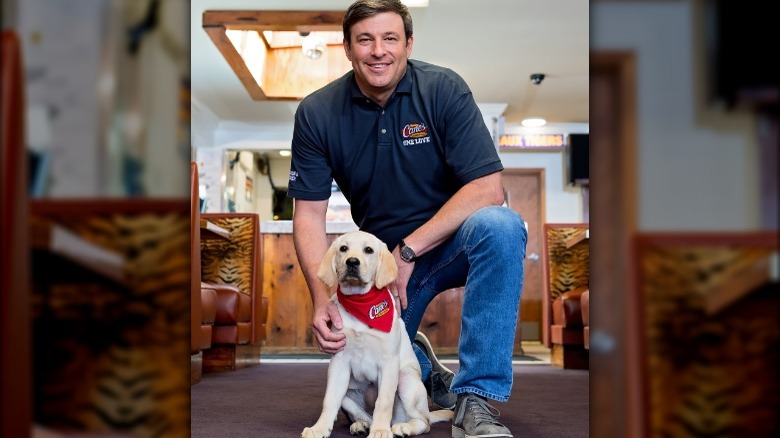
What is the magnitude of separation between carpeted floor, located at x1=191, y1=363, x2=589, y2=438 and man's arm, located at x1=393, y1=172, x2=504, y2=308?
1.24ft

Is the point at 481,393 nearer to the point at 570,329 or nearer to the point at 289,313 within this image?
the point at 570,329

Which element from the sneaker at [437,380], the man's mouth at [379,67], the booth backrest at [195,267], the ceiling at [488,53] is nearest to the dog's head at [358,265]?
A: the man's mouth at [379,67]

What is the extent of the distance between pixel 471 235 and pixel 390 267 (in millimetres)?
198

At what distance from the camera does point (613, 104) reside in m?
0.30

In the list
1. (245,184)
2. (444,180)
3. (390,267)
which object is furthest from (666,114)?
(245,184)

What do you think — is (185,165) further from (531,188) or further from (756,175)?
(531,188)

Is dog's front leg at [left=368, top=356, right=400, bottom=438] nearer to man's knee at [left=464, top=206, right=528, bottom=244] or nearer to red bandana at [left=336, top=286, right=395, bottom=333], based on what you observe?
red bandana at [left=336, top=286, right=395, bottom=333]

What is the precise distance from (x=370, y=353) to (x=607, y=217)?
1.26 m

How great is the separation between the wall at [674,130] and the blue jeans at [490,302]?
117 centimetres

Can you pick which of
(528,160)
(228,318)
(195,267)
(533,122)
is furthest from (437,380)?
(528,160)

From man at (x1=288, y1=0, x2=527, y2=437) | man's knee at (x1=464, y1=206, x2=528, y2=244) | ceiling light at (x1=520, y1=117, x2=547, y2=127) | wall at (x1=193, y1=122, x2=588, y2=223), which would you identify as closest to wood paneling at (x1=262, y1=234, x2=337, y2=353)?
wall at (x1=193, y1=122, x2=588, y2=223)

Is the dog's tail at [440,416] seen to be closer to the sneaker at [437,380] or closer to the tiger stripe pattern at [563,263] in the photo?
the sneaker at [437,380]

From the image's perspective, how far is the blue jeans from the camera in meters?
1.44

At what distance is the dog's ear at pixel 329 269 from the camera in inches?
64.0
